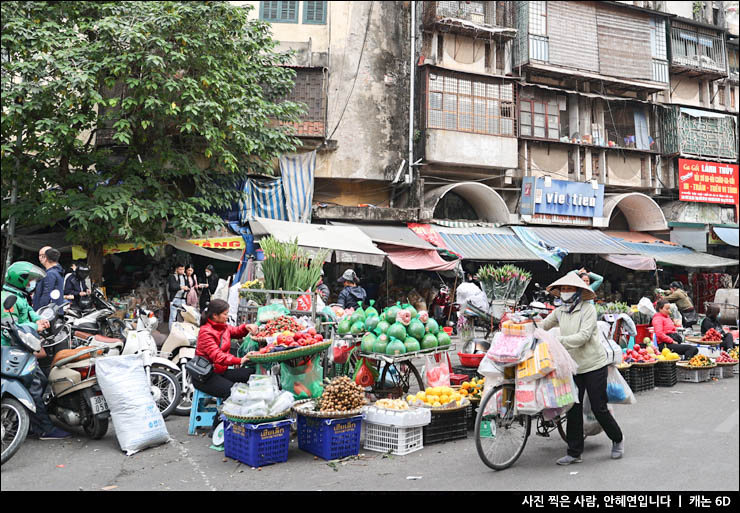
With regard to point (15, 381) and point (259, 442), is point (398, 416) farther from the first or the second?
point (15, 381)

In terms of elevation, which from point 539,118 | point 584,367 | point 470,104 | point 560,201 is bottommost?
point 584,367

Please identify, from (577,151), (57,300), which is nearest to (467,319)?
(57,300)

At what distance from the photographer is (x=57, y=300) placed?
24.6 ft

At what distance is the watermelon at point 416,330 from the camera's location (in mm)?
6605

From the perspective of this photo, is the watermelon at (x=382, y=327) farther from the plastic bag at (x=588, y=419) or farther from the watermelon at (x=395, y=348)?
the plastic bag at (x=588, y=419)

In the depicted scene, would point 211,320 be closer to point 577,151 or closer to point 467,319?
point 467,319

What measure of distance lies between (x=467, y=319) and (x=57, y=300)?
5879 millimetres

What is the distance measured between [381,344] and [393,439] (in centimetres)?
120

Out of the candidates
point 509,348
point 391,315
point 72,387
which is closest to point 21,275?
point 72,387

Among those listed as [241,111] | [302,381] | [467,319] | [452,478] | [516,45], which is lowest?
[452,478]

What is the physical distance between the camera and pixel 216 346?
5.66 metres

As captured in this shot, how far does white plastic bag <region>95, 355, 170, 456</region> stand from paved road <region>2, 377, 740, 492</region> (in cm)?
13

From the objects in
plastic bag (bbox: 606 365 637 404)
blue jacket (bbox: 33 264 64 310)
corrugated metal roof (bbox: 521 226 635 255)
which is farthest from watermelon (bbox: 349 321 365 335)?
corrugated metal roof (bbox: 521 226 635 255)

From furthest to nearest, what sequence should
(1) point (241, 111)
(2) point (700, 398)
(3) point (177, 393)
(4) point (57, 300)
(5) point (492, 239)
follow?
(5) point (492, 239)
(1) point (241, 111)
(2) point (700, 398)
(4) point (57, 300)
(3) point (177, 393)
